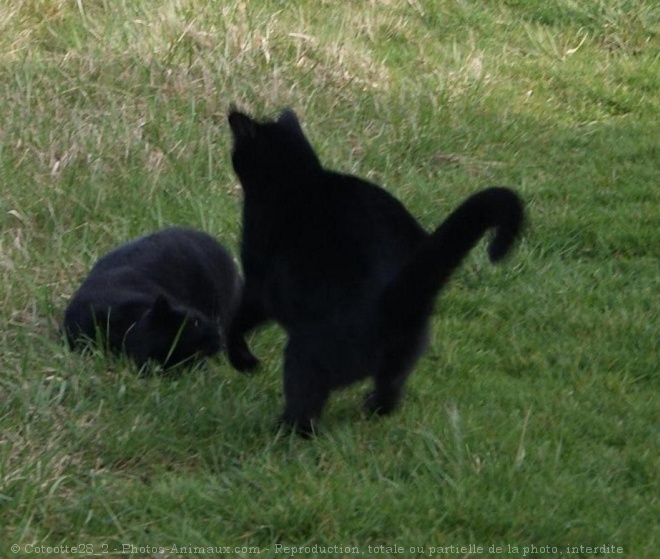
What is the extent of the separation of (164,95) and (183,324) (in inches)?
95.5

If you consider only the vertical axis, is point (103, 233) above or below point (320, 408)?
below

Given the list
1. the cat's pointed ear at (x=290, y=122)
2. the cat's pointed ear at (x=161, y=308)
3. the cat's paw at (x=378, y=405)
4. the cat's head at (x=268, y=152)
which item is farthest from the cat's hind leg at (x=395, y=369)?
the cat's pointed ear at (x=161, y=308)

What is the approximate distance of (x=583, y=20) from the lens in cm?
966

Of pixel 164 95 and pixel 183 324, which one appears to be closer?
pixel 183 324

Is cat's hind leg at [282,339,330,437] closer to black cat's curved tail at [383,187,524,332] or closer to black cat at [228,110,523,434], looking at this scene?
black cat at [228,110,523,434]

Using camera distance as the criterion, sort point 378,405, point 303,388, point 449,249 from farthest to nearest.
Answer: point 378,405, point 303,388, point 449,249

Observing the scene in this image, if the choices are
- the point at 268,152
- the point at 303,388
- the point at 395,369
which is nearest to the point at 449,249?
the point at 395,369

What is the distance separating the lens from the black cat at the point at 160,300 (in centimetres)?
485

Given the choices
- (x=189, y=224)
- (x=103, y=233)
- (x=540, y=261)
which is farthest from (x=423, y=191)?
(x=103, y=233)

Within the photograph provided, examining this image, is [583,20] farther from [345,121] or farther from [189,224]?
[189,224]

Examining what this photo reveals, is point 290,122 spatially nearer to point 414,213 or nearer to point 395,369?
point 395,369

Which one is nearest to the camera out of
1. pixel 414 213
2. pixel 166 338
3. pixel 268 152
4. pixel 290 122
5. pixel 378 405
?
pixel 378 405

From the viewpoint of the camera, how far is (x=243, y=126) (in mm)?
4387

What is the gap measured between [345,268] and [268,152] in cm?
64
